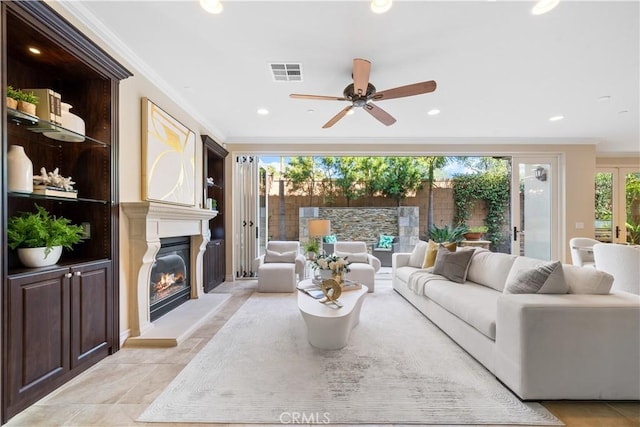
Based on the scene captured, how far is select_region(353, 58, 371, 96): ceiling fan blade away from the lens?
2365mm

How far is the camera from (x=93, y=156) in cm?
243

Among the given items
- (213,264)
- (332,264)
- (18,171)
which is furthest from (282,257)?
(18,171)

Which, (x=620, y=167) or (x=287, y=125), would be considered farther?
(x=620, y=167)

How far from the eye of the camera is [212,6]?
204 cm

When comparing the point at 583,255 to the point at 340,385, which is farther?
the point at 583,255

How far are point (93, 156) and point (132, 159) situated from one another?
370mm

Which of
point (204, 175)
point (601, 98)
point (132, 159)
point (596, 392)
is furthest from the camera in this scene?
point (204, 175)

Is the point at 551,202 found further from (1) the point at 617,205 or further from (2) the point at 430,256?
(2) the point at 430,256

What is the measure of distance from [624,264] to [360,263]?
3.12 metres

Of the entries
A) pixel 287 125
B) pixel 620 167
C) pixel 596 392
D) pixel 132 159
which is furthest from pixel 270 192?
pixel 620 167

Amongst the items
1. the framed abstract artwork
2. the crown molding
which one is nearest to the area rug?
the framed abstract artwork

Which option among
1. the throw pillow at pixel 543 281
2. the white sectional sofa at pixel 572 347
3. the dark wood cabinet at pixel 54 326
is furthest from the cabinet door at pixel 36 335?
the throw pillow at pixel 543 281

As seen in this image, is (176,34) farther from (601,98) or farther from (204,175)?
(601,98)

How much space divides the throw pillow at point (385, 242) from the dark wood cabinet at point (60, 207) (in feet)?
18.5
